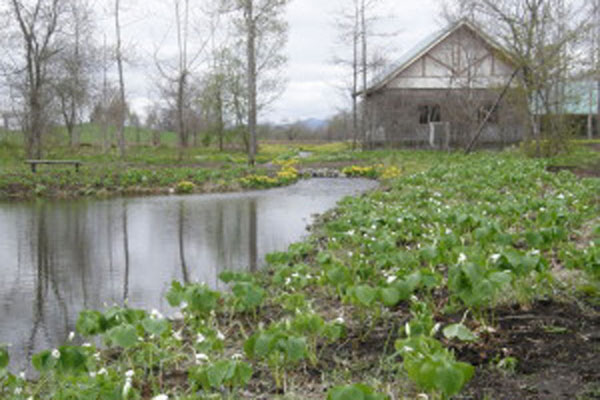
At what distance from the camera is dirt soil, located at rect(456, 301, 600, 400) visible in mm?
2547

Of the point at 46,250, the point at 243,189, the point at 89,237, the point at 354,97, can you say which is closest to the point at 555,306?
the point at 46,250

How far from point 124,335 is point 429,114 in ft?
92.5

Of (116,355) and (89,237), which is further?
(89,237)

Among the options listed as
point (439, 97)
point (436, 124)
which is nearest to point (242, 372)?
point (436, 124)

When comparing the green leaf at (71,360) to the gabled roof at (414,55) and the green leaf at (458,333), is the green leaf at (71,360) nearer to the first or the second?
the green leaf at (458,333)

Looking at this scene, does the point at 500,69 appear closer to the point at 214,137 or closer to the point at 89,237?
the point at 214,137

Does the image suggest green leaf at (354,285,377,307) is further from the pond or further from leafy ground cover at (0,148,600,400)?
the pond

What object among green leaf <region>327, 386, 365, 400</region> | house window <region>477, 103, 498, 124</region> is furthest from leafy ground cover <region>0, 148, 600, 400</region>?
house window <region>477, 103, 498, 124</region>

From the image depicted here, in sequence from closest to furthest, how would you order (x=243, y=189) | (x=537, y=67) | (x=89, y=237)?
(x=89, y=237) → (x=243, y=189) → (x=537, y=67)

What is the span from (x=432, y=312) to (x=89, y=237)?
20.7 ft

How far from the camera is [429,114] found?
97.3 feet

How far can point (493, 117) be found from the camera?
29188 mm

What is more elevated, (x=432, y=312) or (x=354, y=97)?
(x=354, y=97)

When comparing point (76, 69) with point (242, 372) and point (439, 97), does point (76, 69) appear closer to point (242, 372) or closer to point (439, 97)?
point (439, 97)
